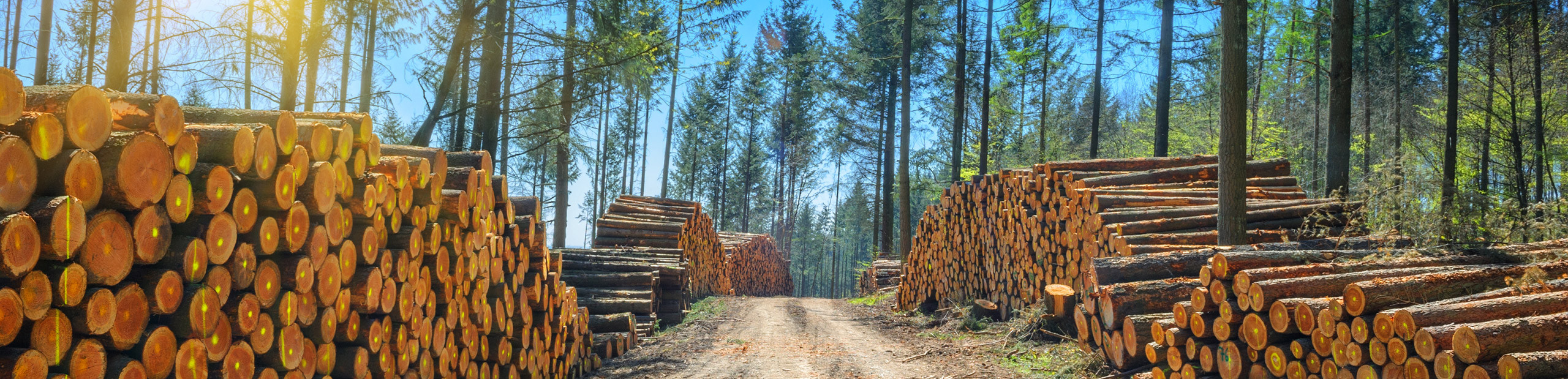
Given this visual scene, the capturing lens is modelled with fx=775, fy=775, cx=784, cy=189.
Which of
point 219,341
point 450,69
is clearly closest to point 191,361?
point 219,341

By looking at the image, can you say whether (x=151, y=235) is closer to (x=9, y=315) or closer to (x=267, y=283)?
(x=9, y=315)

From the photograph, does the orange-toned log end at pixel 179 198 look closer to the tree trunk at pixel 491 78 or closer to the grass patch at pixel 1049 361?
the grass patch at pixel 1049 361

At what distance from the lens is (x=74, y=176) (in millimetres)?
2490

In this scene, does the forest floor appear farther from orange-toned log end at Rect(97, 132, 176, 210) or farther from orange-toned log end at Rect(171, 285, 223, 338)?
orange-toned log end at Rect(97, 132, 176, 210)

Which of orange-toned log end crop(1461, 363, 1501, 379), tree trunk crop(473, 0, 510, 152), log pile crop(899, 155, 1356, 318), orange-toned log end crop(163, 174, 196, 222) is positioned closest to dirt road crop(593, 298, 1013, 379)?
log pile crop(899, 155, 1356, 318)

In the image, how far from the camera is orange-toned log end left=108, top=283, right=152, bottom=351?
2709 mm

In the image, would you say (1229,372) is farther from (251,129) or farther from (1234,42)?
(251,129)

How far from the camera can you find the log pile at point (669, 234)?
16859 mm

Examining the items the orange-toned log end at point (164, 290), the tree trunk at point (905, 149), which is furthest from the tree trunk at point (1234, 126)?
the tree trunk at point (905, 149)

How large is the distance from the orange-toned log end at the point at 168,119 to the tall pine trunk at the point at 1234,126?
819cm

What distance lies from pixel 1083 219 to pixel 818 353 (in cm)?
345

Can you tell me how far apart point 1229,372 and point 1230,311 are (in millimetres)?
417

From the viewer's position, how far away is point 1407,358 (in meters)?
4.21

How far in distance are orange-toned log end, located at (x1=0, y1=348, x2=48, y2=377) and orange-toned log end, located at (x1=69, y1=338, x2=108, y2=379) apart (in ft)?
0.35
